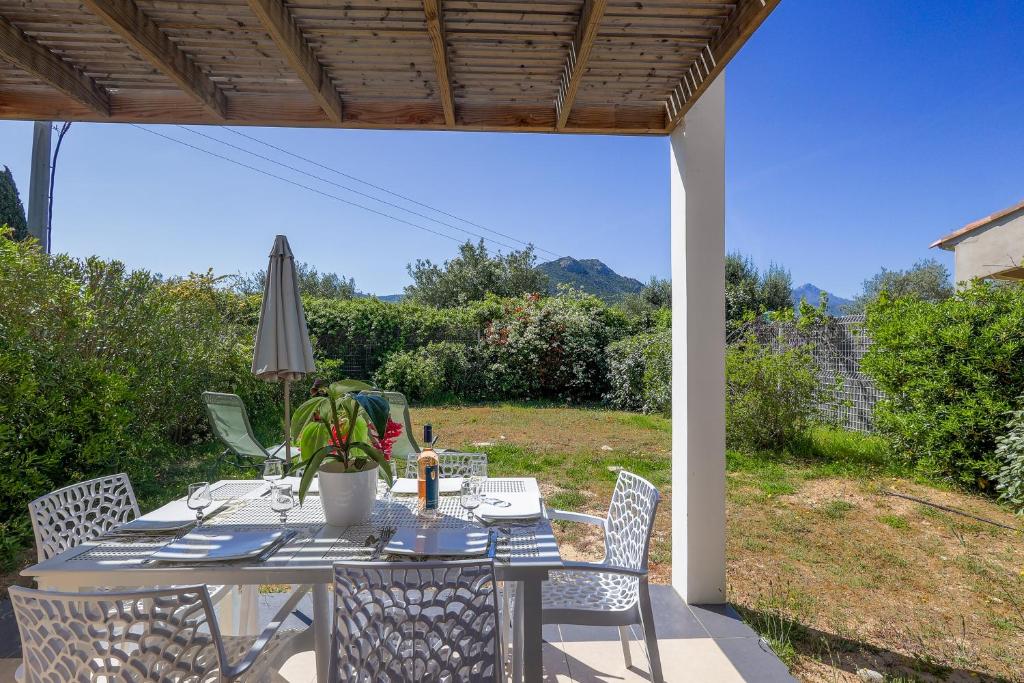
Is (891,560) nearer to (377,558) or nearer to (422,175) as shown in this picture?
(377,558)

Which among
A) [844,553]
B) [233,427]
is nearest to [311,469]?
[844,553]

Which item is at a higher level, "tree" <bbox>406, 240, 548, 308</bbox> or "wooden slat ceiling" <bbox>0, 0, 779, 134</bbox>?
"tree" <bbox>406, 240, 548, 308</bbox>

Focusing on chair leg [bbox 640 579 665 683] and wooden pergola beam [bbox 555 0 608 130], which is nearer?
chair leg [bbox 640 579 665 683]

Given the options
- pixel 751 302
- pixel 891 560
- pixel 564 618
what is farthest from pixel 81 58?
pixel 751 302

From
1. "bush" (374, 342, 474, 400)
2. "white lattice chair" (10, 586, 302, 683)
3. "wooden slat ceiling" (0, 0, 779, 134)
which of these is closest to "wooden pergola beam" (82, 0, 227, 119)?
"wooden slat ceiling" (0, 0, 779, 134)

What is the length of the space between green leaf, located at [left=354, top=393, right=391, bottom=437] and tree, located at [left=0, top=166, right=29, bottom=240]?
41.6ft

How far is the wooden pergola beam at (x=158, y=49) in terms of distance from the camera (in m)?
1.97

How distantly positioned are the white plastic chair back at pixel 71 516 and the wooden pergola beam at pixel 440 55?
203cm

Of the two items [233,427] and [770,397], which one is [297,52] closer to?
[233,427]

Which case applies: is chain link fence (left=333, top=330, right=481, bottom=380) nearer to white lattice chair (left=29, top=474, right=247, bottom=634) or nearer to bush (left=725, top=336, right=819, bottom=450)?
bush (left=725, top=336, right=819, bottom=450)

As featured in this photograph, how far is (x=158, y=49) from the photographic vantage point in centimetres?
226

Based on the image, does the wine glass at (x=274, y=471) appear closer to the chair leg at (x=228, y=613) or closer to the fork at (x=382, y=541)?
the chair leg at (x=228, y=613)

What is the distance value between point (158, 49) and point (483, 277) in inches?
647

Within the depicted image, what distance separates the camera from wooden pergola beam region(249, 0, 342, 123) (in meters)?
1.96
